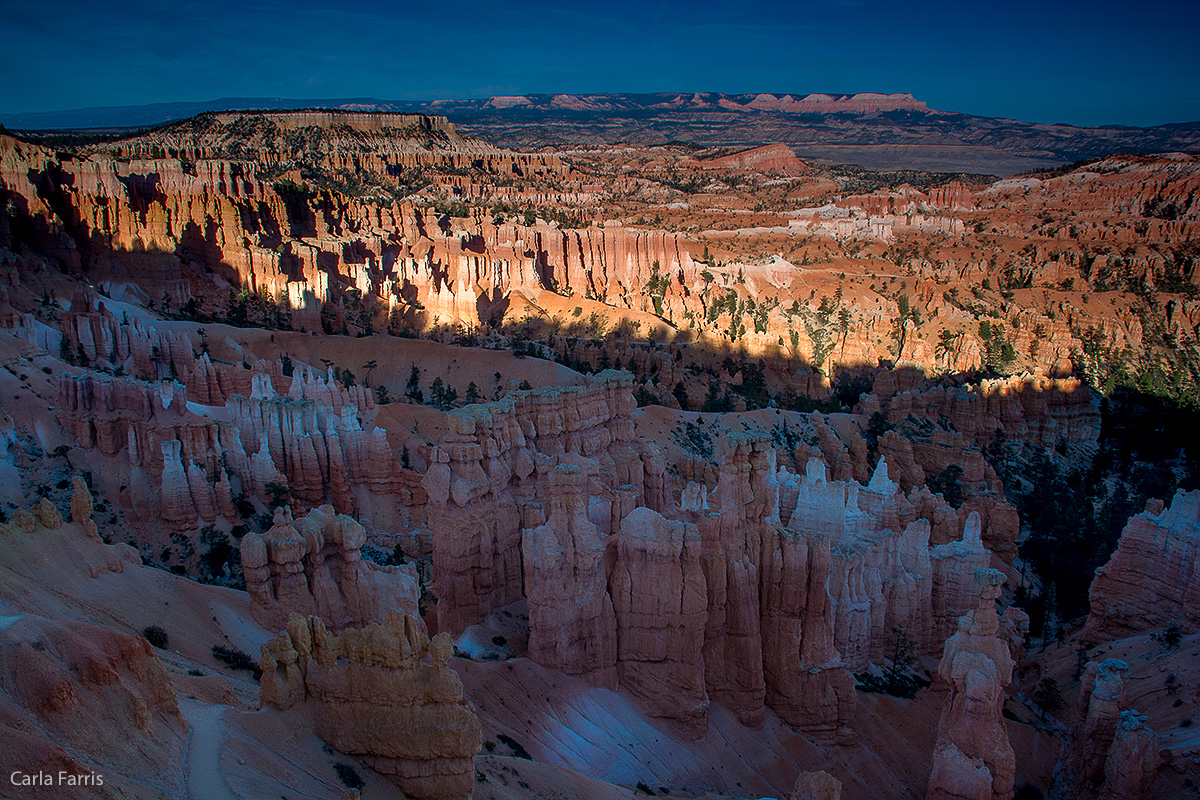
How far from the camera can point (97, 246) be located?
6062cm

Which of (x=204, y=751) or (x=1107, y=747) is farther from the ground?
(x=204, y=751)

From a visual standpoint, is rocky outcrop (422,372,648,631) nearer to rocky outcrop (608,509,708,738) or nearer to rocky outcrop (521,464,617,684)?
rocky outcrop (521,464,617,684)

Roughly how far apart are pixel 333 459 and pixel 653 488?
Result: 45.7ft

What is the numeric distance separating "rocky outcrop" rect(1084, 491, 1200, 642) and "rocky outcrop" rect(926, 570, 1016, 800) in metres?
10.4

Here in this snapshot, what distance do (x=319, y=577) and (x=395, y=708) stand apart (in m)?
8.43

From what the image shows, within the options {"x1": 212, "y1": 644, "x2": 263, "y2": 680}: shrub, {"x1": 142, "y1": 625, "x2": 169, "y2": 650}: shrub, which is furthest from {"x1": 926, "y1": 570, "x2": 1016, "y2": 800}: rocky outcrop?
{"x1": 142, "y1": 625, "x2": 169, "y2": 650}: shrub

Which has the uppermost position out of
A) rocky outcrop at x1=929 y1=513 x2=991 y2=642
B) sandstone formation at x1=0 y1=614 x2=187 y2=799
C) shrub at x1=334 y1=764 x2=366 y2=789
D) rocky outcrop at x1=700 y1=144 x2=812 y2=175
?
rocky outcrop at x1=700 y1=144 x2=812 y2=175

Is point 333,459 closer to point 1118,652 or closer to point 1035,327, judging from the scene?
point 1118,652

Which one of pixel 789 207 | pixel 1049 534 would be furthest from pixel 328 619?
pixel 789 207

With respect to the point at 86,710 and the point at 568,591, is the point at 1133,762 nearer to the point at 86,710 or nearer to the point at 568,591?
the point at 568,591

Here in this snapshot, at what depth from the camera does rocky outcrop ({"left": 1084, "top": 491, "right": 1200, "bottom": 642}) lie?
25234mm

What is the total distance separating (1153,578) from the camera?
2638 centimetres

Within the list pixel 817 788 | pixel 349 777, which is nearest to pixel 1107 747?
pixel 817 788

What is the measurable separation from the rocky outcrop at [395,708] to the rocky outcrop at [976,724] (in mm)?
11131
